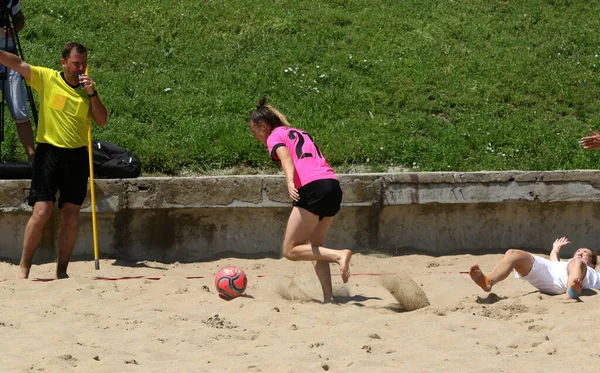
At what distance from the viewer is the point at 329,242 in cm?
970

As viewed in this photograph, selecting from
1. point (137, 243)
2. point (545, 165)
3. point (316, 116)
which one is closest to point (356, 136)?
point (316, 116)

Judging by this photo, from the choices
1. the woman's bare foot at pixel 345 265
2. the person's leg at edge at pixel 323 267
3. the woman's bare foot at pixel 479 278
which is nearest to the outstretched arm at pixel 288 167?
the person's leg at edge at pixel 323 267

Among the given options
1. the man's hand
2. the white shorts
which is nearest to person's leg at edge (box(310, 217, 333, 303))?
the white shorts

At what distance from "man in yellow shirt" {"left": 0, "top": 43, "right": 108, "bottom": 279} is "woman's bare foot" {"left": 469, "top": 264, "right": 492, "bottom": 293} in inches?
134

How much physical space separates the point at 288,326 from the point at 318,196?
1322mm

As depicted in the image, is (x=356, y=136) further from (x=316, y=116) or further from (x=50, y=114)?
(x=50, y=114)

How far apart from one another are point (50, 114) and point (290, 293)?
101 inches

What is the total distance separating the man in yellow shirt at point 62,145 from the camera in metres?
8.12

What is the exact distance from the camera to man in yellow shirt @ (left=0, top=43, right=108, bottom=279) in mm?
8125

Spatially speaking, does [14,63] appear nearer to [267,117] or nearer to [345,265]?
[267,117]

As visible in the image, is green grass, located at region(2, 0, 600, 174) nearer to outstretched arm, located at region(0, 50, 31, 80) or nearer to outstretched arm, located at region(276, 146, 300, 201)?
outstretched arm, located at region(0, 50, 31, 80)

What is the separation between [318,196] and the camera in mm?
7461

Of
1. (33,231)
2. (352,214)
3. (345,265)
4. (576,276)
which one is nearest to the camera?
(345,265)

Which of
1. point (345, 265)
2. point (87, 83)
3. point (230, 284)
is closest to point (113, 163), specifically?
point (87, 83)
